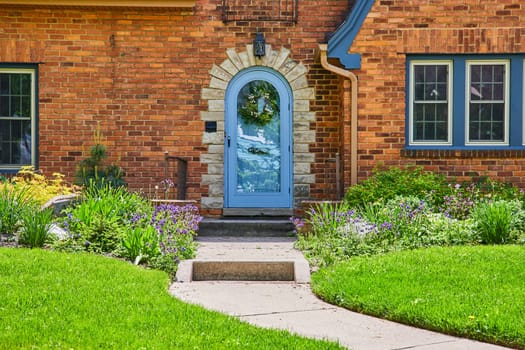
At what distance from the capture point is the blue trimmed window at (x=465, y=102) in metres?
12.1

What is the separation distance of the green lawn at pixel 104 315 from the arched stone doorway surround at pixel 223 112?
209 inches

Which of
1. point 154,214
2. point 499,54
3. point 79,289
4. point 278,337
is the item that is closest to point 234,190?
point 154,214

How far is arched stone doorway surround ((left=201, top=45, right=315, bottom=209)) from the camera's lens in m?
12.8

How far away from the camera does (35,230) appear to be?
340 inches

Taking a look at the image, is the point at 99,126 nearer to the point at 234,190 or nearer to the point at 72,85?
the point at 72,85

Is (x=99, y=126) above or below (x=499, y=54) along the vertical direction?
below

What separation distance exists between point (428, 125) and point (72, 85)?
6064 millimetres

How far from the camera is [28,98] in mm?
12836

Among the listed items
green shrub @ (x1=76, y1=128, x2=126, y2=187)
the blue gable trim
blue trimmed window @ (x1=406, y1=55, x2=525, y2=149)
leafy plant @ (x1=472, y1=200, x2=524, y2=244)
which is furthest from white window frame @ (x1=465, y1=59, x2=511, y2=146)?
green shrub @ (x1=76, y1=128, x2=126, y2=187)

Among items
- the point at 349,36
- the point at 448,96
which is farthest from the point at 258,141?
the point at 448,96

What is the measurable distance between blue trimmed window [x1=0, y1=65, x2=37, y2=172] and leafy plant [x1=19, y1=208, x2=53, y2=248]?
429 cm

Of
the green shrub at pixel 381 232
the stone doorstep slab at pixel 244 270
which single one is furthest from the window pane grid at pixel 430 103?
the stone doorstep slab at pixel 244 270

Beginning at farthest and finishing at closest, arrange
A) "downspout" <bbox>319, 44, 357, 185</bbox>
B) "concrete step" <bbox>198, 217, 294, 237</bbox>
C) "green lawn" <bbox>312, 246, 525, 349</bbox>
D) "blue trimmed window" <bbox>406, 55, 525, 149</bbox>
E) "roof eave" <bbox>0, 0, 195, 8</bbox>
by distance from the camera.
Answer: "roof eave" <bbox>0, 0, 195, 8</bbox> < "blue trimmed window" <bbox>406, 55, 525, 149</bbox> < "downspout" <bbox>319, 44, 357, 185</bbox> < "concrete step" <bbox>198, 217, 294, 237</bbox> < "green lawn" <bbox>312, 246, 525, 349</bbox>

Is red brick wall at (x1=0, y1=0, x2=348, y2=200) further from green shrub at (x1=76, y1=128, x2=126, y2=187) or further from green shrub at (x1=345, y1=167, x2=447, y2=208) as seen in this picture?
green shrub at (x1=345, y1=167, x2=447, y2=208)
